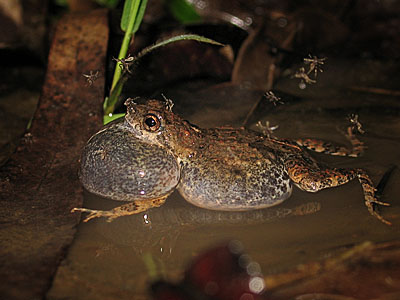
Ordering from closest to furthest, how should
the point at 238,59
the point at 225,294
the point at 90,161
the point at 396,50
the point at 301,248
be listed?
the point at 225,294 < the point at 301,248 < the point at 90,161 < the point at 238,59 < the point at 396,50

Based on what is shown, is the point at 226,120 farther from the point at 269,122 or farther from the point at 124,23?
the point at 124,23

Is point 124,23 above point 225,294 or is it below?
above

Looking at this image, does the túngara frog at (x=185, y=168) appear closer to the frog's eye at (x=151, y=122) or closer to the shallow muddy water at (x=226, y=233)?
the frog's eye at (x=151, y=122)

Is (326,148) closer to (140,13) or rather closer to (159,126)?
(159,126)

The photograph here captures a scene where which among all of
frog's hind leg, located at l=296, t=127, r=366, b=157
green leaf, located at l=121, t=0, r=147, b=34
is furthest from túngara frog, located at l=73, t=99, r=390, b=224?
green leaf, located at l=121, t=0, r=147, b=34

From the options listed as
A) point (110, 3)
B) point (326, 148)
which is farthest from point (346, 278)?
point (110, 3)

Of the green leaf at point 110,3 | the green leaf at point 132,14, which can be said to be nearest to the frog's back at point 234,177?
the green leaf at point 132,14

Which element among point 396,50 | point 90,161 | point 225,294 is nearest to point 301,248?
point 225,294
